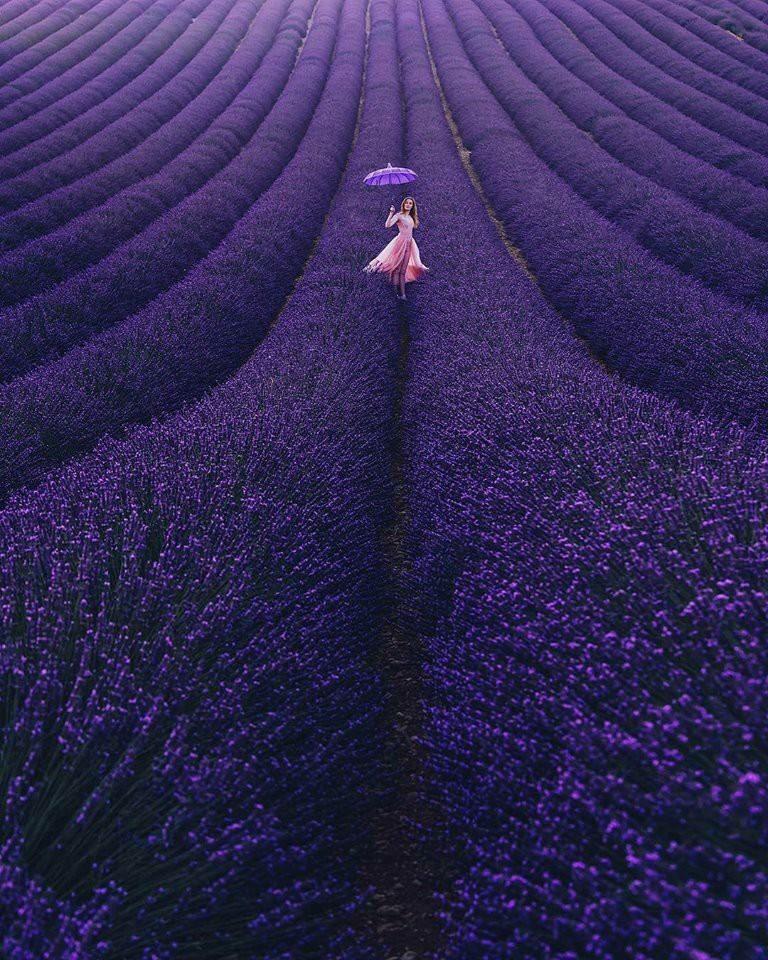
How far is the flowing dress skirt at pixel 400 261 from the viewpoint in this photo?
596 centimetres

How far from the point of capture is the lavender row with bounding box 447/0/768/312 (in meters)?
6.05

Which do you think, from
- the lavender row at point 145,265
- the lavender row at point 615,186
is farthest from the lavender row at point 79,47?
the lavender row at point 615,186

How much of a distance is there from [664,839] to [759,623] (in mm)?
Result: 552

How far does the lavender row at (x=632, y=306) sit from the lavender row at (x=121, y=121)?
6.16 m

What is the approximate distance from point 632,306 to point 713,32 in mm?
14393

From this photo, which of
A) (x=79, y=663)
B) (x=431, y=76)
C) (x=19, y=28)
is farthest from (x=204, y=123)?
(x=79, y=663)

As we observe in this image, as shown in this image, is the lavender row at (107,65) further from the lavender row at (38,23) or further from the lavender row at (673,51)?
the lavender row at (673,51)

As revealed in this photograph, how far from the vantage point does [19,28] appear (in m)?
17.8

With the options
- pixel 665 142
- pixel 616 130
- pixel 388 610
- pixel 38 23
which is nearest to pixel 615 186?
pixel 665 142

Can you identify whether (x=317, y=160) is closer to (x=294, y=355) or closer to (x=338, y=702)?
(x=294, y=355)

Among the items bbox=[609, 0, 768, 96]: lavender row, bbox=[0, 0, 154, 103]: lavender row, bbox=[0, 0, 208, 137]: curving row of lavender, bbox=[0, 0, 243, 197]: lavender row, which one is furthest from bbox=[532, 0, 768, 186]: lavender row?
bbox=[0, 0, 154, 103]: lavender row

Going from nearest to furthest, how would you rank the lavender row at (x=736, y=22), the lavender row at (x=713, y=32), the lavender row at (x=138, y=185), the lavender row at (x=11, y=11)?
the lavender row at (x=138, y=185)
the lavender row at (x=713, y=32)
the lavender row at (x=736, y=22)
the lavender row at (x=11, y=11)

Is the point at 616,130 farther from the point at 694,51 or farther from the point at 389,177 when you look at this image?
the point at 389,177

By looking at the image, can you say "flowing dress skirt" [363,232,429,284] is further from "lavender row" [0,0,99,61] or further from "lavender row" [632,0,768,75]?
"lavender row" [0,0,99,61]
